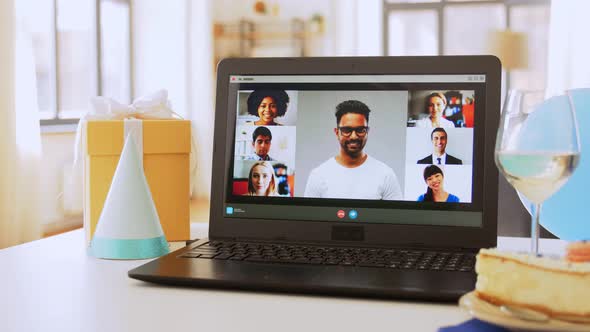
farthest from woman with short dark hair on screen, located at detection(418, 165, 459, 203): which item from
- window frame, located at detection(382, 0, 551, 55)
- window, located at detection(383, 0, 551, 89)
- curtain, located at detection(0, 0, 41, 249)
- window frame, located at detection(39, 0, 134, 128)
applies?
window frame, located at detection(382, 0, 551, 55)

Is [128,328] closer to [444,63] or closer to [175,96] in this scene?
[444,63]

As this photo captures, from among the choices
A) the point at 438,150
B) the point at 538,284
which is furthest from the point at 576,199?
the point at 538,284

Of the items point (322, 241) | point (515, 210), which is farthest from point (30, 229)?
point (322, 241)

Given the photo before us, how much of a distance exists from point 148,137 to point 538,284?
72cm

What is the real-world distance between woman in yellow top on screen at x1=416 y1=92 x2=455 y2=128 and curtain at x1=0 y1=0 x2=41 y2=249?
3.11 m

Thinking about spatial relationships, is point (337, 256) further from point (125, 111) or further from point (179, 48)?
point (179, 48)

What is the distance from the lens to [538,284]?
0.64 m

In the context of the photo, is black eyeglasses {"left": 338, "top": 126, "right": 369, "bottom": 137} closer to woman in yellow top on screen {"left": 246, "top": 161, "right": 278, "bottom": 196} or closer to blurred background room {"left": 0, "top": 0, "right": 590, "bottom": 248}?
woman in yellow top on screen {"left": 246, "top": 161, "right": 278, "bottom": 196}

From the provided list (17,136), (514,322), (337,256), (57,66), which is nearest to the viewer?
(514,322)

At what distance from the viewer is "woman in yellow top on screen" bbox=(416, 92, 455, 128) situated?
3.51 ft

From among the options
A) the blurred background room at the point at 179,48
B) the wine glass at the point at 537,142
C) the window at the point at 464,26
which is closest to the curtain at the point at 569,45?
the blurred background room at the point at 179,48

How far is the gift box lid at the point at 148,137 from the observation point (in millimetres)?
1163

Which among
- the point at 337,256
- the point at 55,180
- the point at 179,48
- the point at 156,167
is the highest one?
the point at 179,48

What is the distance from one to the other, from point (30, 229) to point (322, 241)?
3.21 meters
